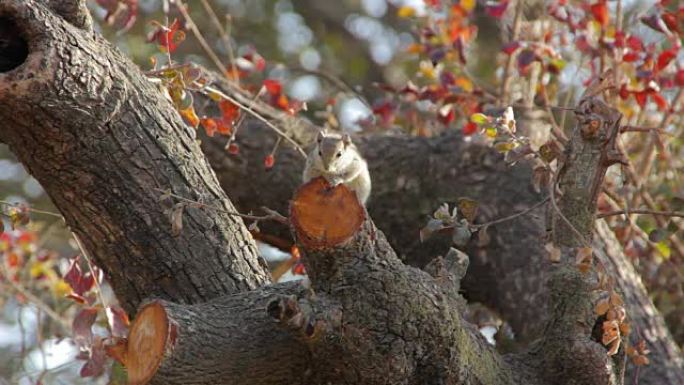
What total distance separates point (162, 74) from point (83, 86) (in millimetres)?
480

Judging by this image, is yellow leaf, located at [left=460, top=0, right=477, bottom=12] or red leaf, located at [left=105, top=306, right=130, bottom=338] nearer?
red leaf, located at [left=105, top=306, right=130, bottom=338]

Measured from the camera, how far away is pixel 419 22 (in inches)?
191

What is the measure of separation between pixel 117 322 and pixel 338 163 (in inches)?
40.1

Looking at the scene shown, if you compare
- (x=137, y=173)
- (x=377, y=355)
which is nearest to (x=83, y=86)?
(x=137, y=173)

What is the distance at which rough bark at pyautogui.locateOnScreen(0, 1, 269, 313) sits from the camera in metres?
2.34

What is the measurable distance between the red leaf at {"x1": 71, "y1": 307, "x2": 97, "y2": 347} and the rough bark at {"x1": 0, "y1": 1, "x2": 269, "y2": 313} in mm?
292

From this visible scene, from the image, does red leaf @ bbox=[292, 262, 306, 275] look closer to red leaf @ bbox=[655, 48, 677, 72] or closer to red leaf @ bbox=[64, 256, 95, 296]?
red leaf @ bbox=[64, 256, 95, 296]

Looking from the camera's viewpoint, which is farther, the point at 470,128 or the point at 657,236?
the point at 470,128

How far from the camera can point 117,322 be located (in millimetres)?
3025

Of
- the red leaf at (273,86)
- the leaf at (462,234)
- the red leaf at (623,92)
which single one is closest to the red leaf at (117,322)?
the leaf at (462,234)

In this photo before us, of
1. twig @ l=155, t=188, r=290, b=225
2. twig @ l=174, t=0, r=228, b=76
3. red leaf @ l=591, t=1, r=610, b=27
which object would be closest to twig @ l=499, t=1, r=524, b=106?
red leaf @ l=591, t=1, r=610, b=27

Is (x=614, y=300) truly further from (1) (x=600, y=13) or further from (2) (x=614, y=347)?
(1) (x=600, y=13)

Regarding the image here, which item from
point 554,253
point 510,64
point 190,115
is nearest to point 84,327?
point 190,115

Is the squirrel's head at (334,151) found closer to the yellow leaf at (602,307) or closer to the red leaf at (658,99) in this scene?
the red leaf at (658,99)
